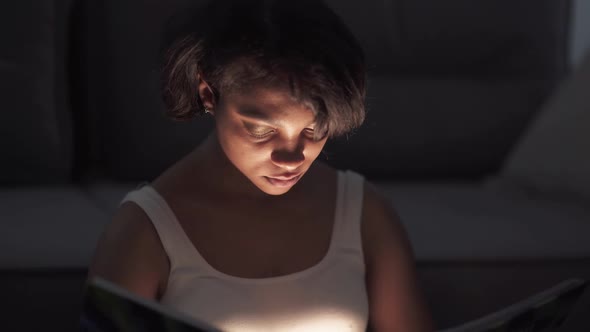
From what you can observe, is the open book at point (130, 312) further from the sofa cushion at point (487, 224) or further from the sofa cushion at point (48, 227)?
the sofa cushion at point (487, 224)

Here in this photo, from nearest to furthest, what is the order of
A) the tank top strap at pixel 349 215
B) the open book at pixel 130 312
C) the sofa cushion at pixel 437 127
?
the open book at pixel 130 312 < the tank top strap at pixel 349 215 < the sofa cushion at pixel 437 127

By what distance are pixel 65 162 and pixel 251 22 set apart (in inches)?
34.5

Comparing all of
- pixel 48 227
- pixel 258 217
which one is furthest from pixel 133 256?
pixel 48 227

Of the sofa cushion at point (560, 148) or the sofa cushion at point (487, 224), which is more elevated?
the sofa cushion at point (560, 148)

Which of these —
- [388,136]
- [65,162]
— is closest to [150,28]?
[65,162]

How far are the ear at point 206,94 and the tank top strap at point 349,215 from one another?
243 millimetres

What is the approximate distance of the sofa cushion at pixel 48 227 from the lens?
1.16 m

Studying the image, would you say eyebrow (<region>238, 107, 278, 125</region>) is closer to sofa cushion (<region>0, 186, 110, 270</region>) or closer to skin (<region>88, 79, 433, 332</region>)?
skin (<region>88, 79, 433, 332</region>)

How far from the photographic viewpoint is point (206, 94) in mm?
884

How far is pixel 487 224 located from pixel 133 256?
27.5 inches

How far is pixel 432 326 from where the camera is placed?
1.04 metres

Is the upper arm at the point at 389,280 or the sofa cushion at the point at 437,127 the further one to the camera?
the sofa cushion at the point at 437,127

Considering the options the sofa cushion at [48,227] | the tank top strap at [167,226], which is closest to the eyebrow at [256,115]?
the tank top strap at [167,226]

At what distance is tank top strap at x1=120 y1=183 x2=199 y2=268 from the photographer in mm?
934
